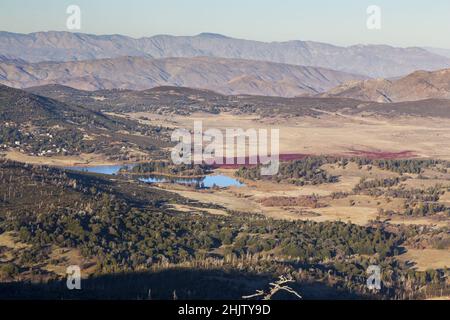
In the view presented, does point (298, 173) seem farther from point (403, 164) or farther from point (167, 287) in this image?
point (167, 287)

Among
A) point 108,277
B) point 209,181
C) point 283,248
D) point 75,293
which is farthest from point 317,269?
point 209,181

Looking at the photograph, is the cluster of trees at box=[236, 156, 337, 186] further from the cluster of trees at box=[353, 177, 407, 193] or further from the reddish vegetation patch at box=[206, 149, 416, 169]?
the cluster of trees at box=[353, 177, 407, 193]

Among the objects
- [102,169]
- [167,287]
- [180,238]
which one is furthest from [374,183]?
[167,287]

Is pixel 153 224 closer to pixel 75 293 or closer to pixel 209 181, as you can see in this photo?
pixel 75 293

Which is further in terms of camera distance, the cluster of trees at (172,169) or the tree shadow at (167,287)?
the cluster of trees at (172,169)

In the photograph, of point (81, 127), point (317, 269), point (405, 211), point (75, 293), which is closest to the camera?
point (75, 293)

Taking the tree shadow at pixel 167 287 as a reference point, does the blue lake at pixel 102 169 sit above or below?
below

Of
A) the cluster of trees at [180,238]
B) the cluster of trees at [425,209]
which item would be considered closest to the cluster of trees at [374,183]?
the cluster of trees at [425,209]

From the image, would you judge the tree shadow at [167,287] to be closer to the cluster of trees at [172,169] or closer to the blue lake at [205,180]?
the blue lake at [205,180]

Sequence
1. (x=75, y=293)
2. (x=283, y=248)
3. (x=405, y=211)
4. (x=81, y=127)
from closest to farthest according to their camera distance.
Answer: (x=75, y=293) → (x=283, y=248) → (x=405, y=211) → (x=81, y=127)
